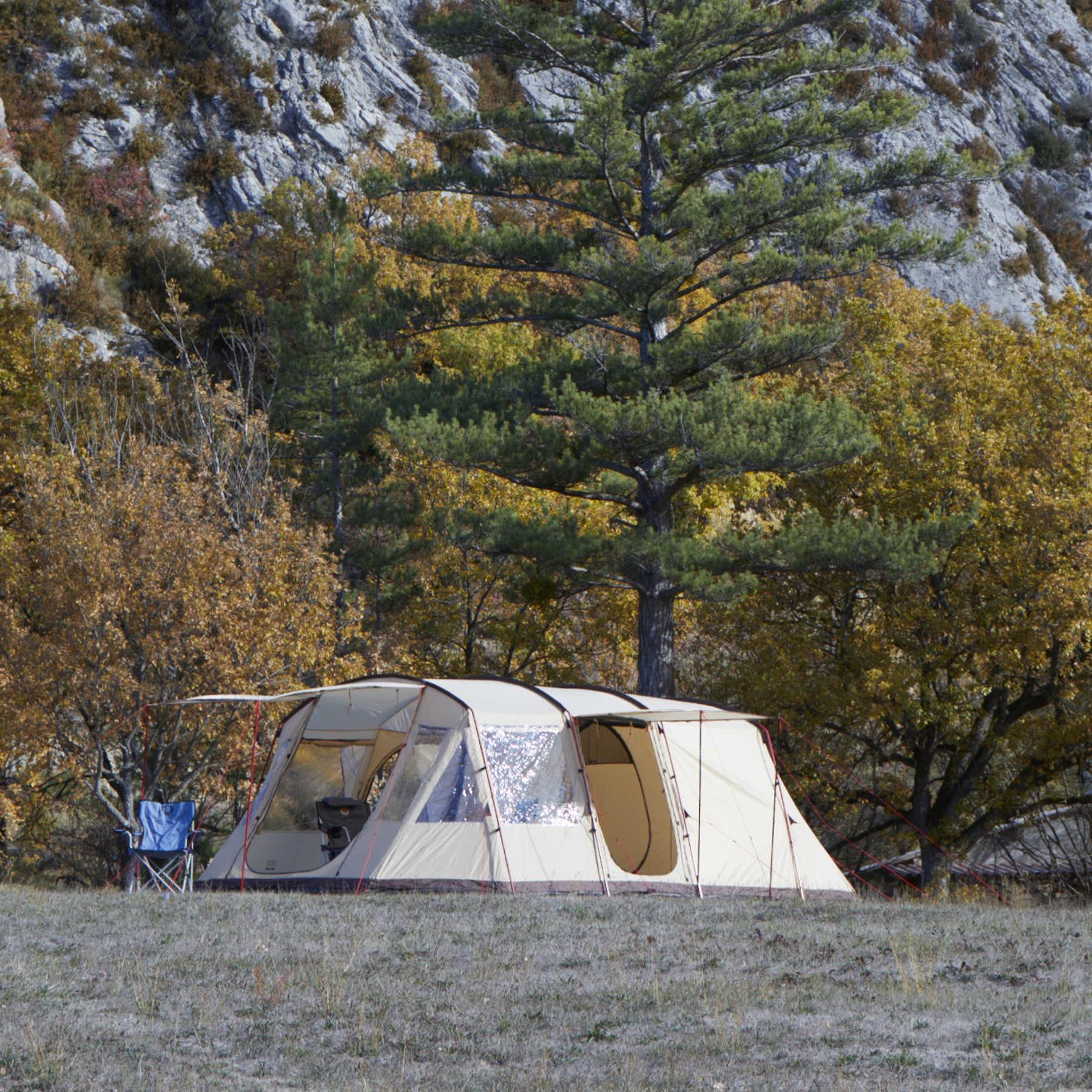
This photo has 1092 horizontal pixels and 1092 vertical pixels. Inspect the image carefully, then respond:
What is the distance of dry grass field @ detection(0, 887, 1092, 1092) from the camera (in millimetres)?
5750

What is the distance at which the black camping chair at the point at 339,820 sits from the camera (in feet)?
44.1

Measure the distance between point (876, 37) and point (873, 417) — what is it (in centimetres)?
Answer: 3730

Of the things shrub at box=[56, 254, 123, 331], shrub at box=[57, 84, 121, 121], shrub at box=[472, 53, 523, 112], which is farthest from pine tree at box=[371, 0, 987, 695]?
shrub at box=[472, 53, 523, 112]

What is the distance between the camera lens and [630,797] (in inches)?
563

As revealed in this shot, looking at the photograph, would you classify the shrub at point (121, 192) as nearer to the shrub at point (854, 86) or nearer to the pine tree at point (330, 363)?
the pine tree at point (330, 363)

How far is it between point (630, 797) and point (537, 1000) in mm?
7262

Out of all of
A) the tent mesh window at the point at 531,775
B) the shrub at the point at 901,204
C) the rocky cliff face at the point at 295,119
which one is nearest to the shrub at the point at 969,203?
the rocky cliff face at the point at 295,119

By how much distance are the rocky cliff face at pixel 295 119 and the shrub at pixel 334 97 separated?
5 centimetres

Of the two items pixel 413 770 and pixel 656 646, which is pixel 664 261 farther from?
pixel 413 770

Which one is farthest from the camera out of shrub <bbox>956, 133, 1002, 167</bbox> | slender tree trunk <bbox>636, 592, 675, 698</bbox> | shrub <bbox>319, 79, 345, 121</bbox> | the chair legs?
shrub <bbox>956, 133, 1002, 167</bbox>

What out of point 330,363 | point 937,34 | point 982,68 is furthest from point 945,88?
point 330,363

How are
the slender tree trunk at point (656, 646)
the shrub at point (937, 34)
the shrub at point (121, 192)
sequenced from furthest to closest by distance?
1. the shrub at point (937, 34)
2. the shrub at point (121, 192)
3. the slender tree trunk at point (656, 646)

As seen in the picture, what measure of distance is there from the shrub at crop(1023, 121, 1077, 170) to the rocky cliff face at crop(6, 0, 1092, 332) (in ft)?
0.24

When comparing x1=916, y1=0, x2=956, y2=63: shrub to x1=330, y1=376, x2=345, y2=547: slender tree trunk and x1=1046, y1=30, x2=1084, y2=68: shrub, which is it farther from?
x1=330, y1=376, x2=345, y2=547: slender tree trunk
